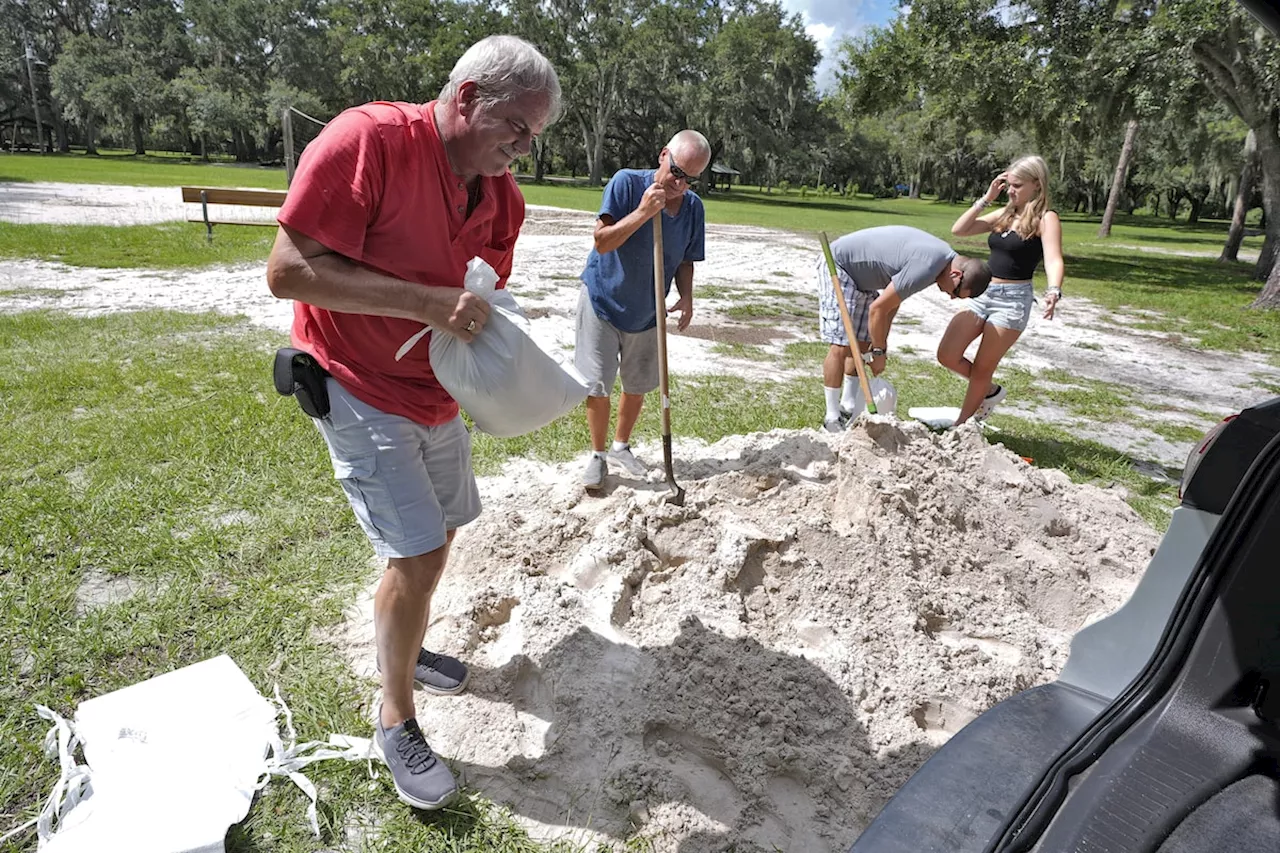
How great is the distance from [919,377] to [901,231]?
2.96 m

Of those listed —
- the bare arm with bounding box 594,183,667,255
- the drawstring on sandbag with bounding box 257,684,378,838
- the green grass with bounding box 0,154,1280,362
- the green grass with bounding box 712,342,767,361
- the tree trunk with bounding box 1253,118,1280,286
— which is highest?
the tree trunk with bounding box 1253,118,1280,286

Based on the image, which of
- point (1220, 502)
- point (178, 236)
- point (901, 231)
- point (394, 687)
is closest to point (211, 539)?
point (394, 687)

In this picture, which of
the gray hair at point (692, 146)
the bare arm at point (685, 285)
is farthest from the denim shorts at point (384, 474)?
the bare arm at point (685, 285)

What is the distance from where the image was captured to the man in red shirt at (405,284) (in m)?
1.77

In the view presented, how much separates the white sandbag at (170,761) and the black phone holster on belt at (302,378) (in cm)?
107

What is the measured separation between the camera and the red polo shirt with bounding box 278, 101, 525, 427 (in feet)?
5.74

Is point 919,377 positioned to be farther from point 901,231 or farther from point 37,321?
point 37,321

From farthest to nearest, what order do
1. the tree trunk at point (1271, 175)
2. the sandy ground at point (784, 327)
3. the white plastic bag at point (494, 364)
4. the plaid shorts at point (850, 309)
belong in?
1. the tree trunk at point (1271, 175)
2. the sandy ground at point (784, 327)
3. the plaid shorts at point (850, 309)
4. the white plastic bag at point (494, 364)

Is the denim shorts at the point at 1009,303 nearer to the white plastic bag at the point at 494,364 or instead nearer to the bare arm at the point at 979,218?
the bare arm at the point at 979,218

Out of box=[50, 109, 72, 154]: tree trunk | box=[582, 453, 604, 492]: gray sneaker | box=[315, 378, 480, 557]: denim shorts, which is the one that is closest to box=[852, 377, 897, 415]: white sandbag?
box=[582, 453, 604, 492]: gray sneaker

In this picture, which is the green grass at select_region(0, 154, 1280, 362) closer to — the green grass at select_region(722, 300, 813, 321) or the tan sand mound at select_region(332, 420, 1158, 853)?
the green grass at select_region(722, 300, 813, 321)

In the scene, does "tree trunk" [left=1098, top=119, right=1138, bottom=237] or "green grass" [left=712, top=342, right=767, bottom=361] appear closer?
"green grass" [left=712, top=342, right=767, bottom=361]

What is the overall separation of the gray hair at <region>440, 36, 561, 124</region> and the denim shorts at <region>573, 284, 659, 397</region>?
7.71ft

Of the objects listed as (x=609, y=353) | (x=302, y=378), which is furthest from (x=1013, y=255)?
(x=302, y=378)
